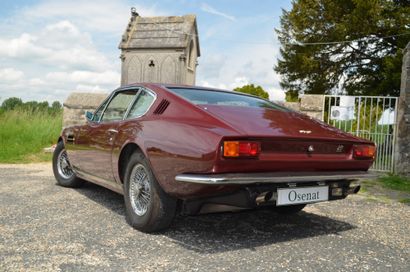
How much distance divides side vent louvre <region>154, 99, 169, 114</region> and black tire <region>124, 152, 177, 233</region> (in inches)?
16.3

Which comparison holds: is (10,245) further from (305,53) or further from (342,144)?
(305,53)

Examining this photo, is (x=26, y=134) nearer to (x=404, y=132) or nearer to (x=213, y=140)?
(x=404, y=132)

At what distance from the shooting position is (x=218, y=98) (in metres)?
4.15

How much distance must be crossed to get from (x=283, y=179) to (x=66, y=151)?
3.47m

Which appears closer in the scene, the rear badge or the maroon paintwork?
the maroon paintwork

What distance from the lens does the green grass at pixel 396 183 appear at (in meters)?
7.67

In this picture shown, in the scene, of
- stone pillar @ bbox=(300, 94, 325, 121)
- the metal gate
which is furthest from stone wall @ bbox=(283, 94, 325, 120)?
the metal gate

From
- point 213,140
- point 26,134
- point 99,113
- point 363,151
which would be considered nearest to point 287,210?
point 363,151

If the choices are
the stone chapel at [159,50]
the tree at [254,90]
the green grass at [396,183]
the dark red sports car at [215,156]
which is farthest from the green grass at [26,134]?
the tree at [254,90]

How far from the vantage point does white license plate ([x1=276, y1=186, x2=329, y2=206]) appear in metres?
3.30

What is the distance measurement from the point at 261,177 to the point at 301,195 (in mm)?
514

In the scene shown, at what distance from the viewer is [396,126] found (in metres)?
9.50

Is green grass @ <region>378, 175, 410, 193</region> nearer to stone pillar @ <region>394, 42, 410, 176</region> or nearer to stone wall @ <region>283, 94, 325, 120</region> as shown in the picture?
stone pillar @ <region>394, 42, 410, 176</region>

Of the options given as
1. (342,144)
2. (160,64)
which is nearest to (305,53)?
(160,64)
